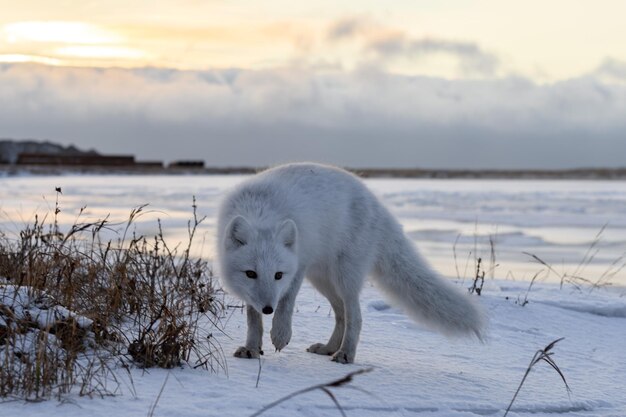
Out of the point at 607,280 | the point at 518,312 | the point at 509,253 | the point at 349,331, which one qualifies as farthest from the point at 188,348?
the point at 509,253

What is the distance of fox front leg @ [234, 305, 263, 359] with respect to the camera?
3.91m

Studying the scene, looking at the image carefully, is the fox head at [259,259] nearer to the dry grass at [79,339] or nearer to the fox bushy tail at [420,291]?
the dry grass at [79,339]

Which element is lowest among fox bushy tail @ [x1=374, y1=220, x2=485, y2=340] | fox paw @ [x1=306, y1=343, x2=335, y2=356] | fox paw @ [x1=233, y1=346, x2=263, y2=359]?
fox paw @ [x1=306, y1=343, x2=335, y2=356]

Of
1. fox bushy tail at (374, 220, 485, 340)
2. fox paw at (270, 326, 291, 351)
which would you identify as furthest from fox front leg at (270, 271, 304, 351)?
fox bushy tail at (374, 220, 485, 340)

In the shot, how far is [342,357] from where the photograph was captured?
4094 millimetres

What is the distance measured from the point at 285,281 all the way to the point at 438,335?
1.37m

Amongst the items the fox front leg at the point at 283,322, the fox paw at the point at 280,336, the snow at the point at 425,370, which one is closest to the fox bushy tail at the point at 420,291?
the snow at the point at 425,370

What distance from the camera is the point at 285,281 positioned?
12.9ft

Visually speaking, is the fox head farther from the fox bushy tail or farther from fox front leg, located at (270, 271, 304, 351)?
the fox bushy tail

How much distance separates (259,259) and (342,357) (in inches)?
29.2

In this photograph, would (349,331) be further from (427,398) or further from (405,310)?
(427,398)

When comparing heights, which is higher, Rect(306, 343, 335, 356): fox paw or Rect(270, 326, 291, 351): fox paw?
Rect(270, 326, 291, 351): fox paw

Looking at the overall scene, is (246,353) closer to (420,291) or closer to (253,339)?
(253,339)

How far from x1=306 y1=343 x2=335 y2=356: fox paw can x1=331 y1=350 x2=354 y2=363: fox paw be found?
0.66 feet
